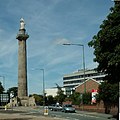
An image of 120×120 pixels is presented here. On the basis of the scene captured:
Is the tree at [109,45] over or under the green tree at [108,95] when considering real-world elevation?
over

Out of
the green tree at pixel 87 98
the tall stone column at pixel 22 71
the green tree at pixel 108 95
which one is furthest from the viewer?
the tall stone column at pixel 22 71

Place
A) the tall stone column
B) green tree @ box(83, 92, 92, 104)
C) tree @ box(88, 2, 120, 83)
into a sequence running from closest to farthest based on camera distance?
tree @ box(88, 2, 120, 83) → green tree @ box(83, 92, 92, 104) → the tall stone column

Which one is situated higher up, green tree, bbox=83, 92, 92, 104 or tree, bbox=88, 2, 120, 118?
tree, bbox=88, 2, 120, 118

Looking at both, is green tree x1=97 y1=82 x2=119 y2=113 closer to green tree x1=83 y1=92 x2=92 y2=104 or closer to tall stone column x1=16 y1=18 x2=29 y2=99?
green tree x1=83 y1=92 x2=92 y2=104

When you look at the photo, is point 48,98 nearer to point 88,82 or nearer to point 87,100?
point 88,82

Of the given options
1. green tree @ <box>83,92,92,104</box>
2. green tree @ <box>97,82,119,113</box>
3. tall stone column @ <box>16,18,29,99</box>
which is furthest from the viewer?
tall stone column @ <box>16,18,29,99</box>

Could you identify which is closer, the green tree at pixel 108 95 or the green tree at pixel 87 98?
the green tree at pixel 108 95

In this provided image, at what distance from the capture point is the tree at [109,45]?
2842 cm

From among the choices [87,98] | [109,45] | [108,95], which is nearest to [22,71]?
[87,98]

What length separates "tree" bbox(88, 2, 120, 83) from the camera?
2842cm

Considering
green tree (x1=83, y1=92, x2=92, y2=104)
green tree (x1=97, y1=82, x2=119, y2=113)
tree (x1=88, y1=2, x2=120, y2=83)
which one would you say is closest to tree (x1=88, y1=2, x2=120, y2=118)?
tree (x1=88, y1=2, x2=120, y2=83)

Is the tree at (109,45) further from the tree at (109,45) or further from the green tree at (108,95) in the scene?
the green tree at (108,95)

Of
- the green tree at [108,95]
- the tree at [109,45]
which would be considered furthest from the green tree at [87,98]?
the tree at [109,45]

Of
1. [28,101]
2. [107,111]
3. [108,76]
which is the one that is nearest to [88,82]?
[28,101]
